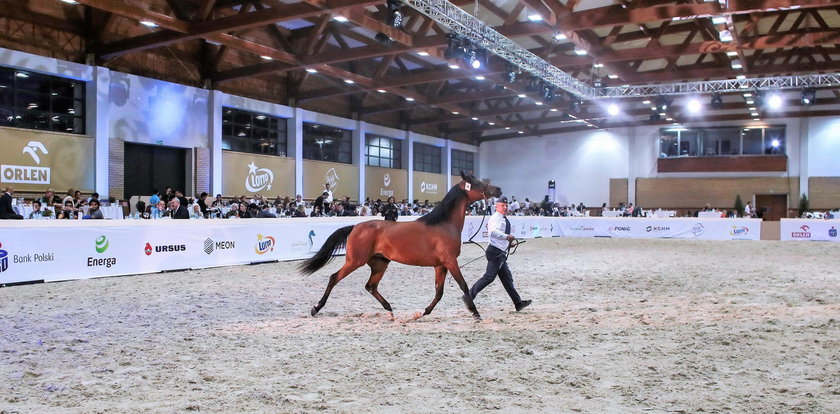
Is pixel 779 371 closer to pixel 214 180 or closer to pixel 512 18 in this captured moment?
pixel 512 18

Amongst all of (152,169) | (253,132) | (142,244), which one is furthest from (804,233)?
(152,169)

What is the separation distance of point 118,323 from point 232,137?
66.6 ft

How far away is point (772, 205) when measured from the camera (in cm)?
3978

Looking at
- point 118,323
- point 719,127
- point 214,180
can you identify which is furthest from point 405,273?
point 719,127

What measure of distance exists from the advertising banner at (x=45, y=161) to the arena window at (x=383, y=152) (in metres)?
17.1

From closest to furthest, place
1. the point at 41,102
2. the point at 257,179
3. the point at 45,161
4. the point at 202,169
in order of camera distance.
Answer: the point at 45,161 → the point at 41,102 → the point at 202,169 → the point at 257,179

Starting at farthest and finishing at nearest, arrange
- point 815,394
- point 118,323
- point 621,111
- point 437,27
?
point 621,111 < point 437,27 < point 118,323 < point 815,394

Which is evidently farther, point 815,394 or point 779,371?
point 779,371

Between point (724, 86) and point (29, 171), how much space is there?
2715 centimetres

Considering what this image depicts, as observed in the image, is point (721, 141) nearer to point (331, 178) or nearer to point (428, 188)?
point (428, 188)

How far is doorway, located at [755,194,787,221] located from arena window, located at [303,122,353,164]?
88.7 feet

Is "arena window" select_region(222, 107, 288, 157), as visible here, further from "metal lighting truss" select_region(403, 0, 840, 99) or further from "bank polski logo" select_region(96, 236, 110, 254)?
"bank polski logo" select_region(96, 236, 110, 254)

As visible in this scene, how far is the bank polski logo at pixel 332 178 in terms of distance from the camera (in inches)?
1242

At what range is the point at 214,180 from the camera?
2511 centimetres
